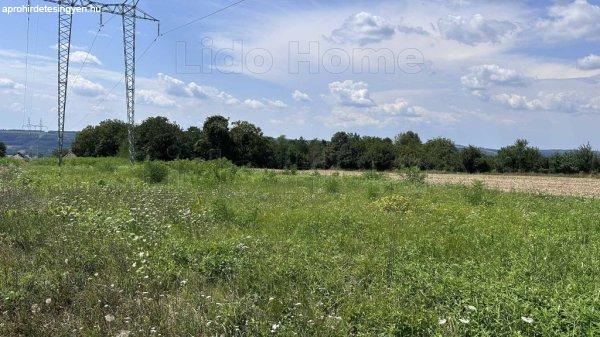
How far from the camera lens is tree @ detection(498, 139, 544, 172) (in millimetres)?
65688

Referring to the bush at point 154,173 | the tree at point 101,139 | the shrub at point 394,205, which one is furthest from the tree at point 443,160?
the shrub at point 394,205

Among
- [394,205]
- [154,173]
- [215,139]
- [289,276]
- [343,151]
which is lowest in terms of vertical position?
[289,276]

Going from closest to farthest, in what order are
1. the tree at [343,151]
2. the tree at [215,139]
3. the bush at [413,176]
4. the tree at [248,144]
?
the bush at [413,176] < the tree at [215,139] < the tree at [248,144] < the tree at [343,151]

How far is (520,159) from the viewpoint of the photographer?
66.8 metres

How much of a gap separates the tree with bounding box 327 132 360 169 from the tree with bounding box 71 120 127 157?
39.6 m

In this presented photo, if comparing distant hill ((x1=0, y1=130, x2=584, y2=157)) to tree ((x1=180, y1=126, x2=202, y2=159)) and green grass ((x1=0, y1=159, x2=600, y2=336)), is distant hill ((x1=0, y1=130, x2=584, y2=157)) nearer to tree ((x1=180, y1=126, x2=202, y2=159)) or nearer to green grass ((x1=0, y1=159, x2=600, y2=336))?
tree ((x1=180, y1=126, x2=202, y2=159))

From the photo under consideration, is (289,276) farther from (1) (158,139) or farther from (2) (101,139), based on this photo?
(2) (101,139)

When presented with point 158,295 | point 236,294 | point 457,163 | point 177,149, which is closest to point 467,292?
point 236,294

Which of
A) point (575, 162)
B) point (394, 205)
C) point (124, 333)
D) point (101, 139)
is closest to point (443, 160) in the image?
point (575, 162)

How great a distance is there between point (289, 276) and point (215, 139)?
72.6 metres

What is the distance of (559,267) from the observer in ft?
18.7

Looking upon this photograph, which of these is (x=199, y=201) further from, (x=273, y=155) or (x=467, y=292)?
(x=273, y=155)

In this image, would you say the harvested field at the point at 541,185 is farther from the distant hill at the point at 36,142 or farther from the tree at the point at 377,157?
the tree at the point at 377,157

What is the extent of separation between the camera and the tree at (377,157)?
84.1 m
